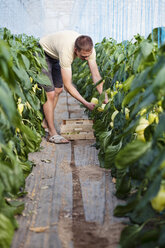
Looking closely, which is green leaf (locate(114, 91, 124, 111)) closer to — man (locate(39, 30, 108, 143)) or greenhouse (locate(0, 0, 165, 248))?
greenhouse (locate(0, 0, 165, 248))

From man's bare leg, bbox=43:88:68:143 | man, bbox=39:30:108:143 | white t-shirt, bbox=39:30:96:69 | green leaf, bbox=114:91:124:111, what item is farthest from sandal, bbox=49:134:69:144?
green leaf, bbox=114:91:124:111

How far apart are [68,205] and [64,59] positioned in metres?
2.06

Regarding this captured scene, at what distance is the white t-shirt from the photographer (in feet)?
13.9

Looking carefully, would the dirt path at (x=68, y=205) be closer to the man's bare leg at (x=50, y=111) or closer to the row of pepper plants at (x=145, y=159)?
the row of pepper plants at (x=145, y=159)

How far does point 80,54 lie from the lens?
4.20 meters

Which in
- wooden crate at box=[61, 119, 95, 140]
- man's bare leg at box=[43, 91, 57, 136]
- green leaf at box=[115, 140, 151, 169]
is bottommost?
wooden crate at box=[61, 119, 95, 140]

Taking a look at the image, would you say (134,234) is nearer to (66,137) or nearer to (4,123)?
(4,123)

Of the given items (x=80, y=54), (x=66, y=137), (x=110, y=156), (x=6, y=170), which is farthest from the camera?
(x=66, y=137)

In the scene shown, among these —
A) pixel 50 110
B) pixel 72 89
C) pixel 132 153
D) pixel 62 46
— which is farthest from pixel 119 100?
pixel 50 110

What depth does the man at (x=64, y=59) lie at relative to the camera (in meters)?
4.16

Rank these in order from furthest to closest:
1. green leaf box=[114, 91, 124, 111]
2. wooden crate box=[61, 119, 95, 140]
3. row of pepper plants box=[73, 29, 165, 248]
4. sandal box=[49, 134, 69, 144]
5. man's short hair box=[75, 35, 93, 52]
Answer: wooden crate box=[61, 119, 95, 140]
sandal box=[49, 134, 69, 144]
man's short hair box=[75, 35, 93, 52]
green leaf box=[114, 91, 124, 111]
row of pepper plants box=[73, 29, 165, 248]

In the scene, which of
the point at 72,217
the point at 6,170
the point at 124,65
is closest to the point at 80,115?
the point at 124,65

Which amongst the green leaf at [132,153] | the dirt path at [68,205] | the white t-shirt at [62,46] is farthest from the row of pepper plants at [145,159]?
the white t-shirt at [62,46]

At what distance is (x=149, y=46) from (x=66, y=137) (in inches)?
104
